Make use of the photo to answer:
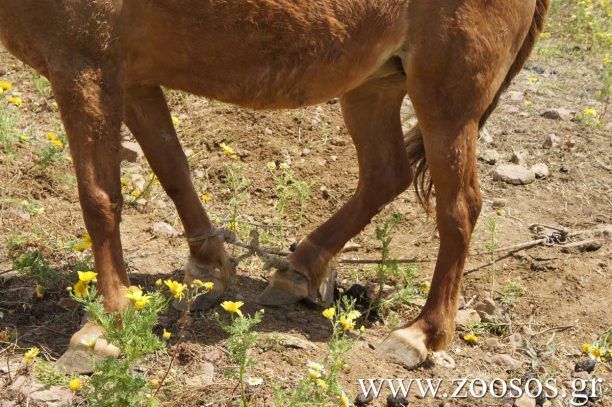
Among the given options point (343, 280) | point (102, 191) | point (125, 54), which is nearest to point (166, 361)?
point (102, 191)

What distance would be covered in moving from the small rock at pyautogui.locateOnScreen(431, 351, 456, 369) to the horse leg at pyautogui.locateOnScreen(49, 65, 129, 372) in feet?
4.90

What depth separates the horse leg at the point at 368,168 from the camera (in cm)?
462

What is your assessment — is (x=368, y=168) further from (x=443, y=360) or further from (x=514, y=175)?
(x=514, y=175)

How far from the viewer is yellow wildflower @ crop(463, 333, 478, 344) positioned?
4.35 metres

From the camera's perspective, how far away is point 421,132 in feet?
15.6

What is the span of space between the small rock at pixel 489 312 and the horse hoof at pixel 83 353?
1980 mm

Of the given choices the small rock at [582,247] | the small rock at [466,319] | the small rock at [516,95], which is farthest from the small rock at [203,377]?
the small rock at [516,95]

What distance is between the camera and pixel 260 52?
148 inches

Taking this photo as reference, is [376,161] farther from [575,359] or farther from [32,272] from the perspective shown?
[32,272]

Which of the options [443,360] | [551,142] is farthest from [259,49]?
[551,142]

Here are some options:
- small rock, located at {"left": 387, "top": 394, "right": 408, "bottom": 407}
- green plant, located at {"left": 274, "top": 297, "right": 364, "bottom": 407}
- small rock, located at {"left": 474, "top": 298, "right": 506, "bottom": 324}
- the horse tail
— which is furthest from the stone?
green plant, located at {"left": 274, "top": 297, "right": 364, "bottom": 407}

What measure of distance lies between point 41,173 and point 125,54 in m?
1.92

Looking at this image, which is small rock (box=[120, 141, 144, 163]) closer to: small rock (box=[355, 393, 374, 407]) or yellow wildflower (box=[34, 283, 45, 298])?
yellow wildflower (box=[34, 283, 45, 298])

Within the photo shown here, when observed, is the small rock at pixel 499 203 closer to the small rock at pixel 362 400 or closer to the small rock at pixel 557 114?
the small rock at pixel 557 114
